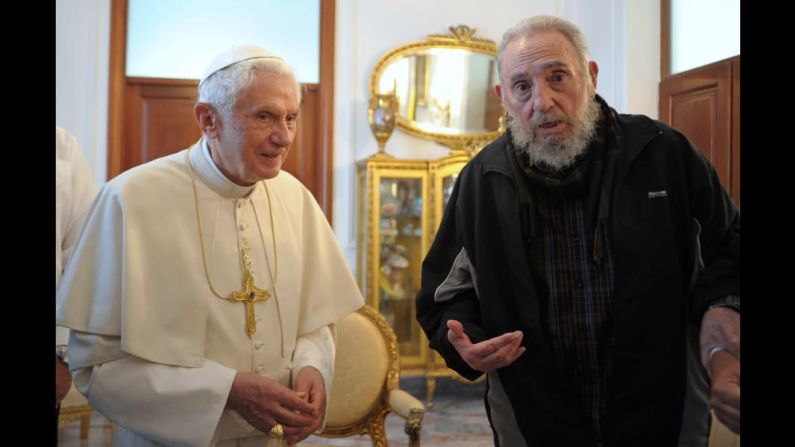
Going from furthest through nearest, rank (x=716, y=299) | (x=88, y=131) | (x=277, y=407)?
(x=88, y=131)
(x=277, y=407)
(x=716, y=299)

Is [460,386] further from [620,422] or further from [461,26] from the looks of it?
[620,422]

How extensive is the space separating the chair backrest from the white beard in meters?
1.34

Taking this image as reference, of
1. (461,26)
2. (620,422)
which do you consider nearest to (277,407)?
(620,422)

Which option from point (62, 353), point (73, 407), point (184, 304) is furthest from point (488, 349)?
point (73, 407)

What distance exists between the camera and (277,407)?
171 cm

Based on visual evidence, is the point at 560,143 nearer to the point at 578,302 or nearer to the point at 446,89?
the point at 578,302

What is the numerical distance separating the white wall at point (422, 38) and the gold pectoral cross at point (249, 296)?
397 centimetres

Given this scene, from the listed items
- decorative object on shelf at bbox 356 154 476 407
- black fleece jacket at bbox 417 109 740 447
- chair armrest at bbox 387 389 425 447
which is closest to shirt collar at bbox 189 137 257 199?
black fleece jacket at bbox 417 109 740 447

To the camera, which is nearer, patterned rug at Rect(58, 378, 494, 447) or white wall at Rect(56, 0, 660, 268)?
patterned rug at Rect(58, 378, 494, 447)

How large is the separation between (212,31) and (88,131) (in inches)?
52.4

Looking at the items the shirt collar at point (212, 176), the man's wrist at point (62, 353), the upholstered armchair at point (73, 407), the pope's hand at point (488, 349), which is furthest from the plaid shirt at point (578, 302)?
the upholstered armchair at point (73, 407)

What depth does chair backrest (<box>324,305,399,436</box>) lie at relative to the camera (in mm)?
2803

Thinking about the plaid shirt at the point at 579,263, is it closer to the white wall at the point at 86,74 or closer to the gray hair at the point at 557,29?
the gray hair at the point at 557,29

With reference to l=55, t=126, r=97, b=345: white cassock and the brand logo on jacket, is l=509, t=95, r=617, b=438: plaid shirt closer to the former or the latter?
the brand logo on jacket
